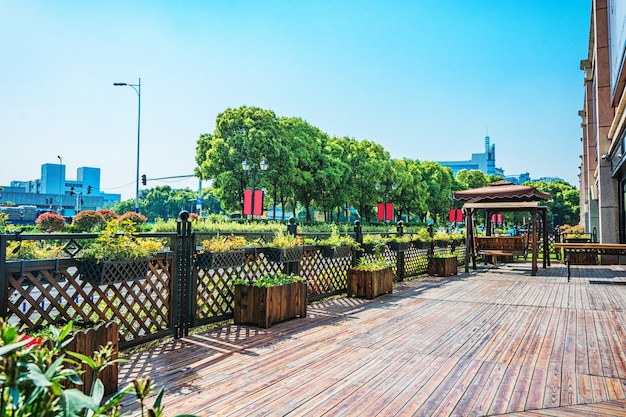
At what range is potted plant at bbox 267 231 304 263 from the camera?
5520 mm

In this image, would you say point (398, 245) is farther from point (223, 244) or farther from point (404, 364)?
point (404, 364)

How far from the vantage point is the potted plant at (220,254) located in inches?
179

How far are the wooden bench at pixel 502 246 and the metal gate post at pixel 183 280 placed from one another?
9329mm

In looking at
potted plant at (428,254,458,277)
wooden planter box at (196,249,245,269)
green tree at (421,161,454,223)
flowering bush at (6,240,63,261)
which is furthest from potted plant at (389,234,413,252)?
green tree at (421,161,454,223)

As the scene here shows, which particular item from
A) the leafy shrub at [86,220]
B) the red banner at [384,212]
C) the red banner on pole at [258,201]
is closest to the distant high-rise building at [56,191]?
the leafy shrub at [86,220]

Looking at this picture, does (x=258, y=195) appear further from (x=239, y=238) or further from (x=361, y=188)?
(x=239, y=238)

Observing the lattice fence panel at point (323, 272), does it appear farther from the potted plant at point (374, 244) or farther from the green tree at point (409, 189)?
the green tree at point (409, 189)

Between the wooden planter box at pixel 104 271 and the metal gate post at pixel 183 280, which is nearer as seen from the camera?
the wooden planter box at pixel 104 271

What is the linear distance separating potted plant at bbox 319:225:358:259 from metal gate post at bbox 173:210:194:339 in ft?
8.56

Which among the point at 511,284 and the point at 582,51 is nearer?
the point at 511,284

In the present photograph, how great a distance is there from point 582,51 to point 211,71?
18369 millimetres

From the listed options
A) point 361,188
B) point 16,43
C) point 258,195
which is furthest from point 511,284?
point 361,188

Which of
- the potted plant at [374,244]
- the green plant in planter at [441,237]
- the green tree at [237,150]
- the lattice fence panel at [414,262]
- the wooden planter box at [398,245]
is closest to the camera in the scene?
the potted plant at [374,244]

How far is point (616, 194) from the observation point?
529 inches
